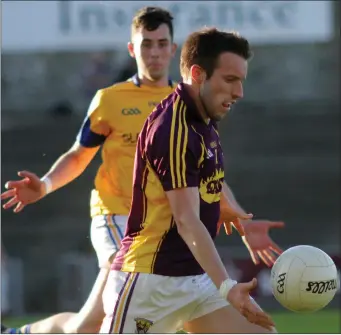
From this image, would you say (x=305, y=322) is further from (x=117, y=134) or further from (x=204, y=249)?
(x=204, y=249)

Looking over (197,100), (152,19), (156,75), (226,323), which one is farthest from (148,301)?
(152,19)

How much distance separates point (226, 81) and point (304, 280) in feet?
3.53

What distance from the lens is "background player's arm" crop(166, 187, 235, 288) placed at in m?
5.37

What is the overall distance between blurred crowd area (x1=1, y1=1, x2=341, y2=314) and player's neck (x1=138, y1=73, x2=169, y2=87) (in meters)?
8.04

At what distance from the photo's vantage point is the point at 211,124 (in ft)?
19.4

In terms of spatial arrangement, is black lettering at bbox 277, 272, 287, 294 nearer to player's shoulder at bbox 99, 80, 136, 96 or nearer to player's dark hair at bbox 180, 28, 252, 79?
player's dark hair at bbox 180, 28, 252, 79

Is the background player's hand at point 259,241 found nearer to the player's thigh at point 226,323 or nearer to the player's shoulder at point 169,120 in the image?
the player's thigh at point 226,323

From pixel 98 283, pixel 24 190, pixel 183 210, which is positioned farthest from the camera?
pixel 98 283

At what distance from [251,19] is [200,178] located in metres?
13.5

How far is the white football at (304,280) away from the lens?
5.75m

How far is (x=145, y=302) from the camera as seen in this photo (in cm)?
588

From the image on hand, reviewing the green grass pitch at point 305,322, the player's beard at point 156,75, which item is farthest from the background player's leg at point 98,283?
the green grass pitch at point 305,322

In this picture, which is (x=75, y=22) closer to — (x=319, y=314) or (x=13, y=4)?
(x=13, y=4)

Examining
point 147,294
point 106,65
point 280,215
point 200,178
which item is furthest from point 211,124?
point 106,65
